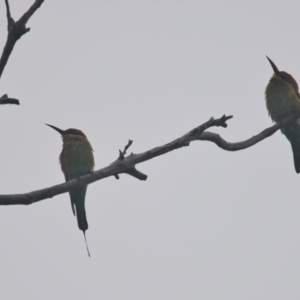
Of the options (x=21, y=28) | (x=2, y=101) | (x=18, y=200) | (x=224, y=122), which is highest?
(x=21, y=28)

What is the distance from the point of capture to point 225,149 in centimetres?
357

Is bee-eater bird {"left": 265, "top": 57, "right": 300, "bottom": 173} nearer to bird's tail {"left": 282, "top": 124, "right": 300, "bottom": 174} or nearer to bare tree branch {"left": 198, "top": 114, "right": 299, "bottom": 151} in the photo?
bird's tail {"left": 282, "top": 124, "right": 300, "bottom": 174}

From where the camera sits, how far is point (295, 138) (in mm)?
5527

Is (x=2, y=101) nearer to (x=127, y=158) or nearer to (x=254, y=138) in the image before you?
(x=127, y=158)

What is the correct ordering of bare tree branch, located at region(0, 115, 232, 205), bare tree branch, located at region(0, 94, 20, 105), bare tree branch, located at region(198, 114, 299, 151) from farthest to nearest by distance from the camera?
1. bare tree branch, located at region(198, 114, 299, 151)
2. bare tree branch, located at region(0, 115, 232, 205)
3. bare tree branch, located at region(0, 94, 20, 105)

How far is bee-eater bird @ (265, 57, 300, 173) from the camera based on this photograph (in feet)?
18.0

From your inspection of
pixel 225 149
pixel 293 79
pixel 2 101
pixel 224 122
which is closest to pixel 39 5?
pixel 2 101

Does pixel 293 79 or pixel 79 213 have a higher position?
pixel 293 79

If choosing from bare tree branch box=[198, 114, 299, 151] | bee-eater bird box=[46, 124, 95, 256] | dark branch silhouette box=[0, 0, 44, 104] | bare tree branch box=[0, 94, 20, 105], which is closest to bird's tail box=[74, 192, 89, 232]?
bee-eater bird box=[46, 124, 95, 256]

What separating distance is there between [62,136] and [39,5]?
355 cm

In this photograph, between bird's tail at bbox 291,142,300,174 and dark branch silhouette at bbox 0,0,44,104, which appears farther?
bird's tail at bbox 291,142,300,174

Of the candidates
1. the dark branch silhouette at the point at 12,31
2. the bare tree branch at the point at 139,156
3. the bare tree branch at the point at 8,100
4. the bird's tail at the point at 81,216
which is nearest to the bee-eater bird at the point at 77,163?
the bird's tail at the point at 81,216

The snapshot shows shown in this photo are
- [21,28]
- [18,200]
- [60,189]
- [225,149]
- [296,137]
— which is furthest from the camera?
[296,137]

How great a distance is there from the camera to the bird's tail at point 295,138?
5.37 meters
